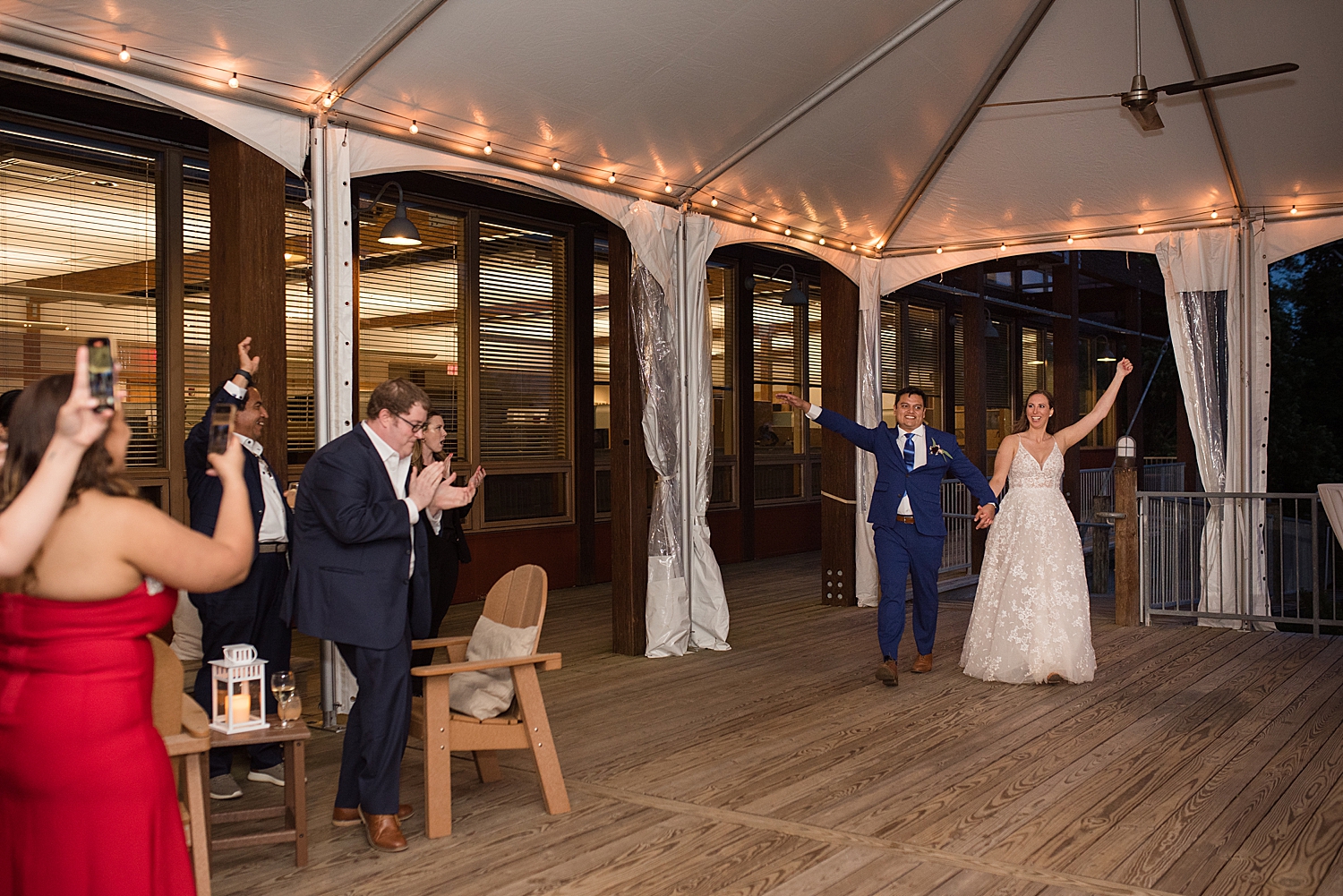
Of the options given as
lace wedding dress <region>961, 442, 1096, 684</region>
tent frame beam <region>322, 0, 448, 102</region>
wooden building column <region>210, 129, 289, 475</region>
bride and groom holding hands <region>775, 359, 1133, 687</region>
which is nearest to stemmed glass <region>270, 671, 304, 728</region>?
wooden building column <region>210, 129, 289, 475</region>

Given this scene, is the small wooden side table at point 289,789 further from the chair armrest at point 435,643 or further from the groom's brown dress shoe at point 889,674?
the groom's brown dress shoe at point 889,674

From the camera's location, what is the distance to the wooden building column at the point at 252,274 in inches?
205

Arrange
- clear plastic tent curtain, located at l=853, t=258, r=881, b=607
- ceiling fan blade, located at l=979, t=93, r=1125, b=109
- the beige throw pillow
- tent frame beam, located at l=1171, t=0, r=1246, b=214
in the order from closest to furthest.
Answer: the beige throw pillow
tent frame beam, located at l=1171, t=0, r=1246, b=214
ceiling fan blade, located at l=979, t=93, r=1125, b=109
clear plastic tent curtain, located at l=853, t=258, r=881, b=607

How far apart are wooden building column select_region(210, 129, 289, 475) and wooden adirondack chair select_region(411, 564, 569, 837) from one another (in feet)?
5.07

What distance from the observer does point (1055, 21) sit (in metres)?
6.56

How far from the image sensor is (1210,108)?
22.9ft

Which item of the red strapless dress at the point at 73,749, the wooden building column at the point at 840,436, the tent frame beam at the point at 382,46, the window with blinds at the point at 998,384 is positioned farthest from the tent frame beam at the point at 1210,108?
the window with blinds at the point at 998,384

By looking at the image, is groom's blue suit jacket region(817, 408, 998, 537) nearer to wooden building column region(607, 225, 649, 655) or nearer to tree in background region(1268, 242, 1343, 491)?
wooden building column region(607, 225, 649, 655)

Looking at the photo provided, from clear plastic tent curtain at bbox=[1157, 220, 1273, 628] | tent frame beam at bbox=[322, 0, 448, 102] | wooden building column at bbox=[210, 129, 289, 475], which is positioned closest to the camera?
tent frame beam at bbox=[322, 0, 448, 102]

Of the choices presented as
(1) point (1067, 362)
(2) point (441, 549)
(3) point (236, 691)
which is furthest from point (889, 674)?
(1) point (1067, 362)

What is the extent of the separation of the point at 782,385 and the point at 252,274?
30.5 ft

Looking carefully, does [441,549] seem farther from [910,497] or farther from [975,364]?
[975,364]

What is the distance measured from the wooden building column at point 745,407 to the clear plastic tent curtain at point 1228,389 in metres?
5.48

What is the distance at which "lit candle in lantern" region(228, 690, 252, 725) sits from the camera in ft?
11.7
